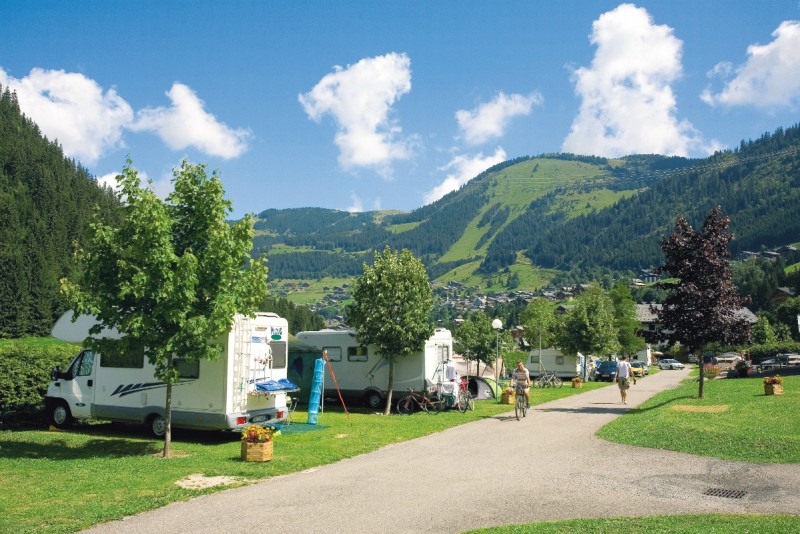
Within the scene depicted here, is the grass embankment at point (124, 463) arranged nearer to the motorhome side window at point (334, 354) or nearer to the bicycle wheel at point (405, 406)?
the bicycle wheel at point (405, 406)

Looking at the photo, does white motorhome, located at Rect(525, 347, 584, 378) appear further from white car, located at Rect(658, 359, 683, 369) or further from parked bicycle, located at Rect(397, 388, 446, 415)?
white car, located at Rect(658, 359, 683, 369)

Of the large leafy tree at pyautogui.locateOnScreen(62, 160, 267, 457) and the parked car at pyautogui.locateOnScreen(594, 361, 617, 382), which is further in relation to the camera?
the parked car at pyautogui.locateOnScreen(594, 361, 617, 382)

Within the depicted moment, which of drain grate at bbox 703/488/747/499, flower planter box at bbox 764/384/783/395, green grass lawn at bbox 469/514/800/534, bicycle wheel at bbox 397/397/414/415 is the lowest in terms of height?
bicycle wheel at bbox 397/397/414/415

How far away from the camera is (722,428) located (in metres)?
14.5

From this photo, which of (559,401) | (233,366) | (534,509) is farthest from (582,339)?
(534,509)

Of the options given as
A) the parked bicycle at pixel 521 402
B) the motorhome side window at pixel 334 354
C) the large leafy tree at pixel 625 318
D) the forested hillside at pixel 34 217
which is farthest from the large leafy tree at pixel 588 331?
the forested hillside at pixel 34 217

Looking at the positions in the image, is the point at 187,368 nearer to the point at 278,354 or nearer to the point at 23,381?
the point at 278,354

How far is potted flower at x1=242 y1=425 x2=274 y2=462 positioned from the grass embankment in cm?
24

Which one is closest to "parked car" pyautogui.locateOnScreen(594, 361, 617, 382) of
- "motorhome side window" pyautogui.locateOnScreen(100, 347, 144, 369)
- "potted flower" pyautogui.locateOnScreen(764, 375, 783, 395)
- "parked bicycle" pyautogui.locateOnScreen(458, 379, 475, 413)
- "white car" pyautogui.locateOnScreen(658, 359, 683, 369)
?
"potted flower" pyautogui.locateOnScreen(764, 375, 783, 395)

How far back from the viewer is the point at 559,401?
25.4 m

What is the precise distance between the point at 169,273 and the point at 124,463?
3.76m

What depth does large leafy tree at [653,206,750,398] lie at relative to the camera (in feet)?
71.9

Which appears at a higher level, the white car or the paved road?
the paved road

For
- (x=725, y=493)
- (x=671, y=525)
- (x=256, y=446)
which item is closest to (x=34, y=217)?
(x=256, y=446)
